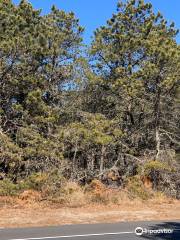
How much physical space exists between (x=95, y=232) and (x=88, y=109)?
Result: 14550mm

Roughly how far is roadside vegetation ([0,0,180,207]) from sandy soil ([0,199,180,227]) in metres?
0.93

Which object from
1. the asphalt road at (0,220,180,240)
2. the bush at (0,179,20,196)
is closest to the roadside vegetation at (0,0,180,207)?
the bush at (0,179,20,196)

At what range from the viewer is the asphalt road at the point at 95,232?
41.9 feet

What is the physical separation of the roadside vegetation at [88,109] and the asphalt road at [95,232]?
258 inches

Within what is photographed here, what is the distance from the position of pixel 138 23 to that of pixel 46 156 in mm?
9738

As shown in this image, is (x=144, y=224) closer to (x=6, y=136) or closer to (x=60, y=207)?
(x=60, y=207)

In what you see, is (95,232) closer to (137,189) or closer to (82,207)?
(82,207)

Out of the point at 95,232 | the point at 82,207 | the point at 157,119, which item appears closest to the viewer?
the point at 95,232

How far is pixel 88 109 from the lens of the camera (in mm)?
27938

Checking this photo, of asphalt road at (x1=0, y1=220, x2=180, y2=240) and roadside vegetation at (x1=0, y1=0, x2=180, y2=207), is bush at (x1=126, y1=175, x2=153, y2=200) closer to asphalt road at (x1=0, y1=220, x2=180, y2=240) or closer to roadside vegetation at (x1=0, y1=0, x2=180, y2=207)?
roadside vegetation at (x1=0, y1=0, x2=180, y2=207)

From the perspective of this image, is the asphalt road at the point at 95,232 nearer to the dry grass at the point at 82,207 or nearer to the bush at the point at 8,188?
the dry grass at the point at 82,207

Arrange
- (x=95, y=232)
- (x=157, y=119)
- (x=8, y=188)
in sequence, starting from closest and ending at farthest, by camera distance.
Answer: (x=95, y=232) < (x=8, y=188) < (x=157, y=119)

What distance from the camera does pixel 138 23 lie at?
27.1 meters

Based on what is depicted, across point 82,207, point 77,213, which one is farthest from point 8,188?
point 77,213
